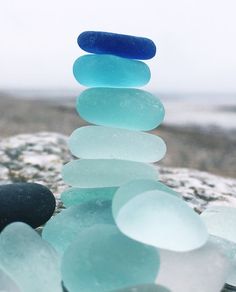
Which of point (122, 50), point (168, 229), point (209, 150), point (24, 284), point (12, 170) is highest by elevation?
point (122, 50)

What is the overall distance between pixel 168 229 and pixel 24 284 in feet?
1.03

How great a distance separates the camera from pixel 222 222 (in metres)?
1.35

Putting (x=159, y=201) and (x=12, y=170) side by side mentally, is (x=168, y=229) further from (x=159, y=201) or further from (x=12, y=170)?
(x=12, y=170)

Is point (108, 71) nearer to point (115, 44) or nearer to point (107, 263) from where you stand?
point (115, 44)

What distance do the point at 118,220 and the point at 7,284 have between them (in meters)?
0.27

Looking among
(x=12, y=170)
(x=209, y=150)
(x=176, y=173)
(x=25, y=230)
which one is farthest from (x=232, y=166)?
(x=25, y=230)

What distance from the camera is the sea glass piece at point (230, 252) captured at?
1.21 m

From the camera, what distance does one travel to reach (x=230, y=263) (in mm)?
1174

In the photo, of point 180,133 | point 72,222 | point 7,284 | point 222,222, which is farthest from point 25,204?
point 180,133

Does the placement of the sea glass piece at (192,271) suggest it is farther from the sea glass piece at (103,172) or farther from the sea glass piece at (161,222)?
the sea glass piece at (103,172)

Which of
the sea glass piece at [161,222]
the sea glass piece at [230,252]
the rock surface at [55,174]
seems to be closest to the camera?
the sea glass piece at [161,222]

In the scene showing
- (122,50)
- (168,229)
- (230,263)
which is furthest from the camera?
(122,50)

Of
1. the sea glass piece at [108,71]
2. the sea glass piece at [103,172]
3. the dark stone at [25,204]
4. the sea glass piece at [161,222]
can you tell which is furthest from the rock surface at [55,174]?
the sea glass piece at [161,222]

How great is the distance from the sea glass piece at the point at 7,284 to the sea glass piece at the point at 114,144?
33 centimetres
